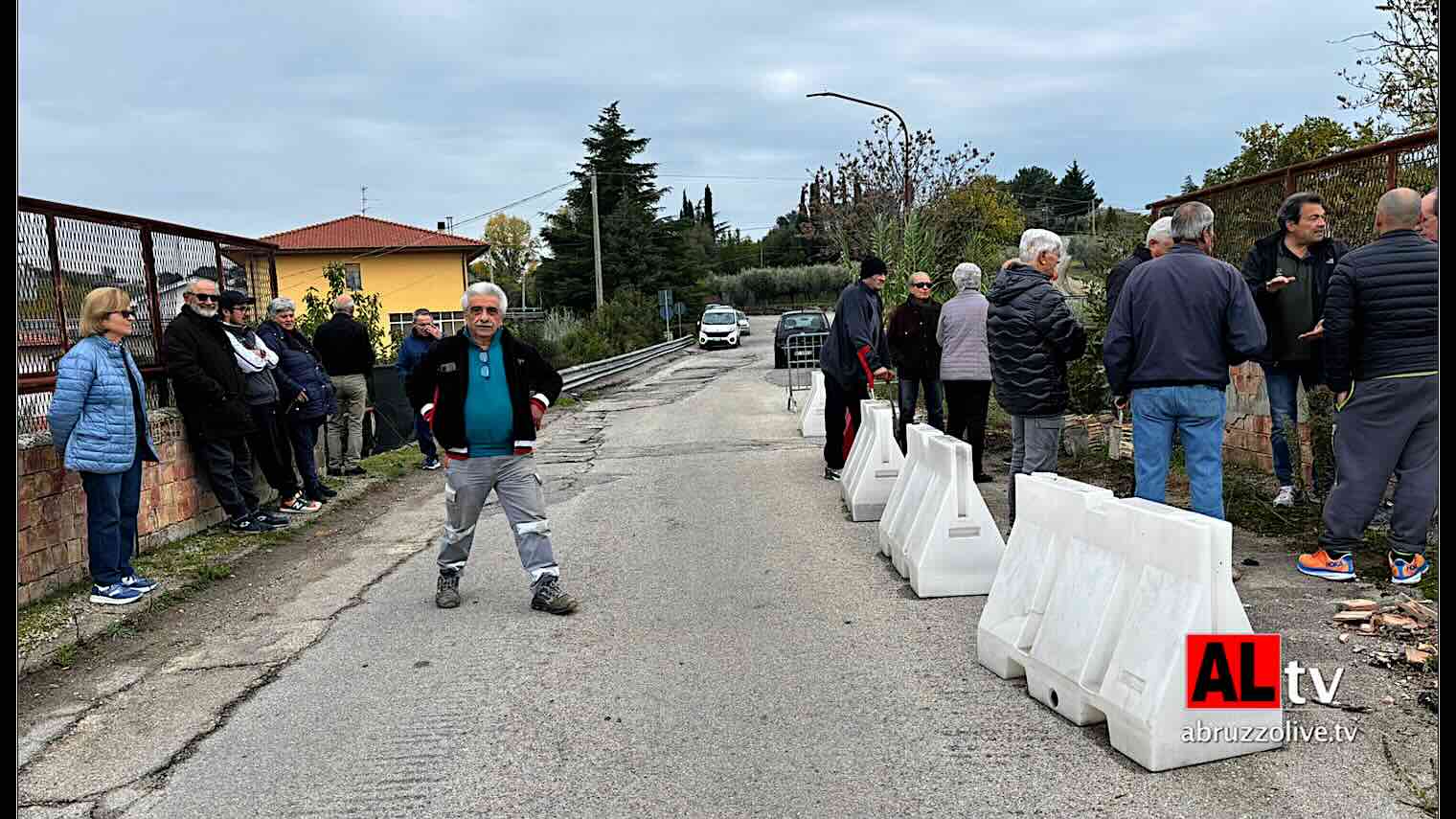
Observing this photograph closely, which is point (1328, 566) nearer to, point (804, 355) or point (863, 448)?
point (863, 448)

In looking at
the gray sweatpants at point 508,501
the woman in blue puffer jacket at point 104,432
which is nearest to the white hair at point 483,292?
the gray sweatpants at point 508,501

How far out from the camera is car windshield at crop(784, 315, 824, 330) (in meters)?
33.7

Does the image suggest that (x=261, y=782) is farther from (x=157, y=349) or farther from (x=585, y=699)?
(x=157, y=349)

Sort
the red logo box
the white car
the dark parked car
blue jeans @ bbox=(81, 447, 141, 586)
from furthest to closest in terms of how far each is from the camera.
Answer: the white car < the dark parked car < blue jeans @ bbox=(81, 447, 141, 586) < the red logo box

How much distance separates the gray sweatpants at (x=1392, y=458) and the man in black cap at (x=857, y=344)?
4.56 m

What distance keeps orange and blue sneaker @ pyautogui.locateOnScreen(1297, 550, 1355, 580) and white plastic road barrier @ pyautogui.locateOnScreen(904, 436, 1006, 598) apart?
5.34 ft

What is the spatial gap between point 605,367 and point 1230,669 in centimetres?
2693

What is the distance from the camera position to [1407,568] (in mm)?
5902

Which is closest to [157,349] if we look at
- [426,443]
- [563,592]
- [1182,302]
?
[426,443]

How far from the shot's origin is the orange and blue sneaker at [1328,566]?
616 centimetres

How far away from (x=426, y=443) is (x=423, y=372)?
682 centimetres

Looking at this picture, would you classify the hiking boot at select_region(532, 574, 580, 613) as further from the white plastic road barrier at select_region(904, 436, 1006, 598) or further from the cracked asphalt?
the white plastic road barrier at select_region(904, 436, 1006, 598)

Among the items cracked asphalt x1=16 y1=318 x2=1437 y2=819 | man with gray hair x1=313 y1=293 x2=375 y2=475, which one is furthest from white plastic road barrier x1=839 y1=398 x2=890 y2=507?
man with gray hair x1=313 y1=293 x2=375 y2=475

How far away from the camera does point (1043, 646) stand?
464 cm
